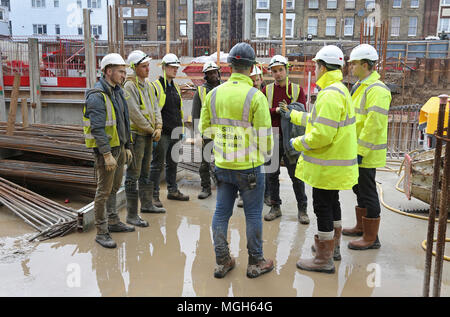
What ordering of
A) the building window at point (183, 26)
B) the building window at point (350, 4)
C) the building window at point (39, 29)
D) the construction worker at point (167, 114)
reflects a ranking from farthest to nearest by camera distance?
the building window at point (39, 29)
the building window at point (183, 26)
the building window at point (350, 4)
the construction worker at point (167, 114)

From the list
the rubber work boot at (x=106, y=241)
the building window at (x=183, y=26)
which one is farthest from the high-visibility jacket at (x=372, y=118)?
the building window at (x=183, y=26)

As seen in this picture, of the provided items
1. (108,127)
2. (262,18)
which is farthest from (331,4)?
(108,127)

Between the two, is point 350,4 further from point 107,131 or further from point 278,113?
point 107,131

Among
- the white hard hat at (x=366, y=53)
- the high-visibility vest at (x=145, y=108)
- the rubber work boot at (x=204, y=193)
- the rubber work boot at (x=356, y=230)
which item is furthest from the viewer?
the rubber work boot at (x=204, y=193)

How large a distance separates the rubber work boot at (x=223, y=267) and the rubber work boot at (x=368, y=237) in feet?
4.99

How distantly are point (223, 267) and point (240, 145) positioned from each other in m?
1.21

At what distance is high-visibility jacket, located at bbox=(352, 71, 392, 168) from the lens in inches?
167

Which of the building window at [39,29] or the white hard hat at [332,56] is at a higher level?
the building window at [39,29]

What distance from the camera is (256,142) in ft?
12.0

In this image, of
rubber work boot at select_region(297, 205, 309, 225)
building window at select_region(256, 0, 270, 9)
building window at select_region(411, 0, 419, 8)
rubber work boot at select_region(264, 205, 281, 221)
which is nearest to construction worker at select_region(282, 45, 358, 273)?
rubber work boot at select_region(297, 205, 309, 225)

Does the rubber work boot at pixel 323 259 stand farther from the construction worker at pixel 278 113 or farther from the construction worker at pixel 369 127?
the construction worker at pixel 278 113

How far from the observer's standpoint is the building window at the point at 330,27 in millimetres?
37906

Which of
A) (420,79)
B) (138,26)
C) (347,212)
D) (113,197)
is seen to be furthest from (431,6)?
(113,197)

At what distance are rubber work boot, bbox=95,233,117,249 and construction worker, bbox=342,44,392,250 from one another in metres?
2.72
